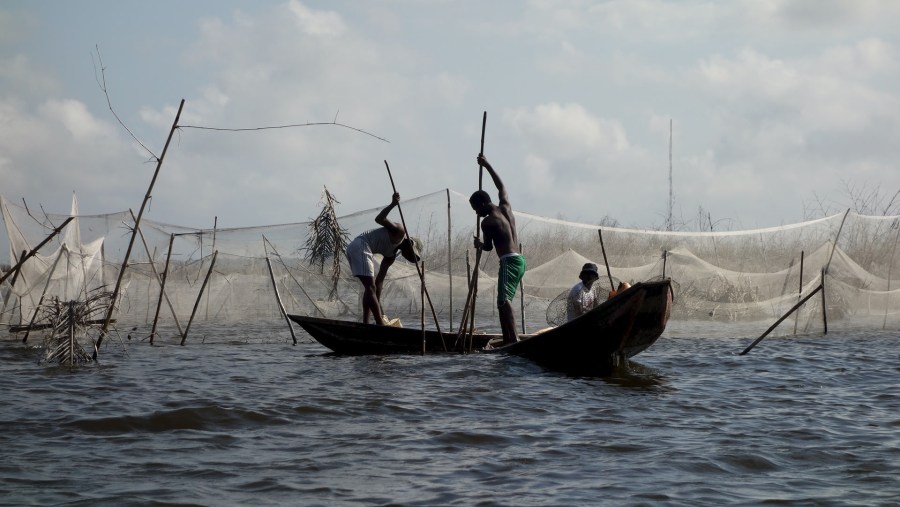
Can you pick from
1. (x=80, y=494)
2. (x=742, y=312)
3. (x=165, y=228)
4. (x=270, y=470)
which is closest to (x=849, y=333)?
(x=742, y=312)

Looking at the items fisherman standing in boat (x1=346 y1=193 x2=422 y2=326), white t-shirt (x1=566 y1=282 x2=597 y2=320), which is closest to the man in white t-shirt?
white t-shirt (x1=566 y1=282 x2=597 y2=320)

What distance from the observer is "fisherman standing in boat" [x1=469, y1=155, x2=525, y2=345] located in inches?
308

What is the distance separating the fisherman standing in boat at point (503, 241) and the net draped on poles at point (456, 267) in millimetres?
1701

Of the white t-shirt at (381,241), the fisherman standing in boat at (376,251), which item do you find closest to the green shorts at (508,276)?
the fisherman standing in boat at (376,251)

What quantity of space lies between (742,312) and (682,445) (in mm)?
8336

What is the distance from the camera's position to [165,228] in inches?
405

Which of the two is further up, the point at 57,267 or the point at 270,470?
the point at 57,267

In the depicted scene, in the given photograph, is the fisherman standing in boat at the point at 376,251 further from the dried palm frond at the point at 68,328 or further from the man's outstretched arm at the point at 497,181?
the dried palm frond at the point at 68,328

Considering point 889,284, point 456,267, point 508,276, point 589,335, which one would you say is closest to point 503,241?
point 508,276

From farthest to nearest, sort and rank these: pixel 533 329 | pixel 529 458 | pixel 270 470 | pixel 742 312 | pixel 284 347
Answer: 1. pixel 533 329
2. pixel 742 312
3. pixel 284 347
4. pixel 529 458
5. pixel 270 470

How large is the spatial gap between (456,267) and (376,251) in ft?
16.3

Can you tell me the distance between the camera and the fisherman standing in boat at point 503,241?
7.83 m

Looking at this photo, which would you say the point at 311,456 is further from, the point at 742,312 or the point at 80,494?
the point at 742,312

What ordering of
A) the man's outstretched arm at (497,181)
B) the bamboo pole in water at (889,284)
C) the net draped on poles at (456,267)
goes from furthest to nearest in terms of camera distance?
the bamboo pole in water at (889,284) → the net draped on poles at (456,267) → the man's outstretched arm at (497,181)
